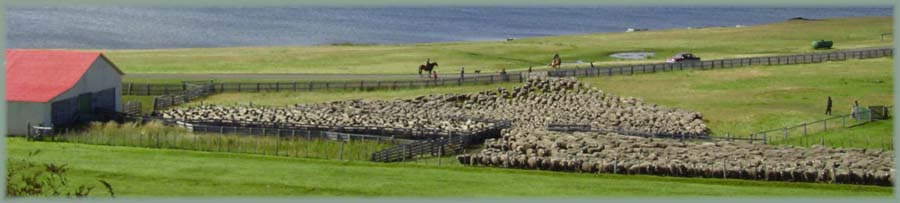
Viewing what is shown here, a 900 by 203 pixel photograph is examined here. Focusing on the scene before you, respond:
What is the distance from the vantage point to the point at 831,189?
42.6 meters

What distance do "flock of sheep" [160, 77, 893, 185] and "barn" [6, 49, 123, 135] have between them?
10.8 feet

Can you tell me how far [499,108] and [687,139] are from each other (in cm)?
1570

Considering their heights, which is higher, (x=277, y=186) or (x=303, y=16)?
(x=303, y=16)

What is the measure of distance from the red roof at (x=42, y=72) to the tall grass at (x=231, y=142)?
2748 millimetres

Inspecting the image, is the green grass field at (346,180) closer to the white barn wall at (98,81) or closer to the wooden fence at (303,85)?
the white barn wall at (98,81)

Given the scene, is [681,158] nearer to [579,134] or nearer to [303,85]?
[579,134]

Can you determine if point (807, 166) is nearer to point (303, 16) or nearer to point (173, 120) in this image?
point (173, 120)

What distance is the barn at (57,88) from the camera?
5788 centimetres

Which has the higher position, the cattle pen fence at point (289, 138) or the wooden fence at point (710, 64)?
the wooden fence at point (710, 64)

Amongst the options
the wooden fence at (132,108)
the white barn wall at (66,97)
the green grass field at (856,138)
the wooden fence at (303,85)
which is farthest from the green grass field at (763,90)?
the white barn wall at (66,97)

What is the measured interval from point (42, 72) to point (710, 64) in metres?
41.6

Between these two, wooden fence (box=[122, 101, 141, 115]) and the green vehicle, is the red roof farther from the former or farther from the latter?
the green vehicle

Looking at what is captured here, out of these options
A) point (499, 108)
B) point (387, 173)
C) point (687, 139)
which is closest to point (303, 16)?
point (499, 108)

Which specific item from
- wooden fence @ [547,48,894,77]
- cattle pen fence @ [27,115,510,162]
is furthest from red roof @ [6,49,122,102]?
wooden fence @ [547,48,894,77]
